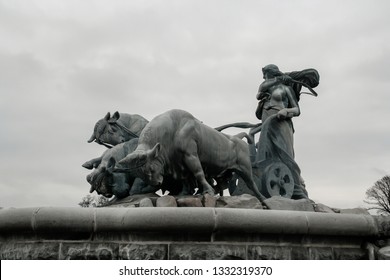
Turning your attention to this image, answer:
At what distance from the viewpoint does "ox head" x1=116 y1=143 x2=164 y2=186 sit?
647 centimetres

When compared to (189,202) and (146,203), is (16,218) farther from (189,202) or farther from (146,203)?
(189,202)

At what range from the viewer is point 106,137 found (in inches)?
329

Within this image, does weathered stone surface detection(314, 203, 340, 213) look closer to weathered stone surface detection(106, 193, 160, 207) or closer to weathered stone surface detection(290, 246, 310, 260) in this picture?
weathered stone surface detection(290, 246, 310, 260)

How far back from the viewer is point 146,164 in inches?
259

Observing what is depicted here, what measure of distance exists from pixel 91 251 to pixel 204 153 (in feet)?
7.90

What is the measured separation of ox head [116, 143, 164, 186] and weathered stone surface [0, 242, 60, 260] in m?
1.45

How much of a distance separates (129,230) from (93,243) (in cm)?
49

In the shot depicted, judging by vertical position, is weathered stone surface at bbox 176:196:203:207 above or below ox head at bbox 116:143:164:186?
below

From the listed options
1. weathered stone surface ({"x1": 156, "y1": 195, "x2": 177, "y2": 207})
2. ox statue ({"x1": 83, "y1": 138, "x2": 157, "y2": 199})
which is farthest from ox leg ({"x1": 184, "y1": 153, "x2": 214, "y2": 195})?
ox statue ({"x1": 83, "y1": 138, "x2": 157, "y2": 199})

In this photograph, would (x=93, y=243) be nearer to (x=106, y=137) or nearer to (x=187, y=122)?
(x=187, y=122)

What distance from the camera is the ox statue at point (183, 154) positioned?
6.64 m

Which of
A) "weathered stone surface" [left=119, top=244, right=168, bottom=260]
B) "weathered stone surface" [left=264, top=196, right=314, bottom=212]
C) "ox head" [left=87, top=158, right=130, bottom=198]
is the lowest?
"weathered stone surface" [left=119, top=244, right=168, bottom=260]

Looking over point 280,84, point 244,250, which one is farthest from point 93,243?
point 280,84
